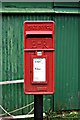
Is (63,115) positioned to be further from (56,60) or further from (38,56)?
(38,56)

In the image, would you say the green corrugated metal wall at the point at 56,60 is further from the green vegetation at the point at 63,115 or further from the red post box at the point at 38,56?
the red post box at the point at 38,56

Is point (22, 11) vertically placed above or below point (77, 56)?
above

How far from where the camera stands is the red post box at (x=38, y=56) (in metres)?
4.89

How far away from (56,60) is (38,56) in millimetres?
2649

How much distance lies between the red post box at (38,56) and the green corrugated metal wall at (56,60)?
7.91ft

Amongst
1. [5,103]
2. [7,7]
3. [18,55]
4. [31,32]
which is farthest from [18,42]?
[31,32]

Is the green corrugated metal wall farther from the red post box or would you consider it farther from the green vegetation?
the red post box

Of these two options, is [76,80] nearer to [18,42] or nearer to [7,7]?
[18,42]

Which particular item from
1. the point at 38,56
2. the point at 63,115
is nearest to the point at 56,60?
the point at 63,115

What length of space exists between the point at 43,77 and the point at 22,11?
270cm

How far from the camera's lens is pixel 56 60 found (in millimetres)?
7535

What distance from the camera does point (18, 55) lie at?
7344 millimetres

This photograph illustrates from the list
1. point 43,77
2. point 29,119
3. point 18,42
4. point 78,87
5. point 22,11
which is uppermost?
point 22,11

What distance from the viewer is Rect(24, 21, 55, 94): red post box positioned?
4887 mm
